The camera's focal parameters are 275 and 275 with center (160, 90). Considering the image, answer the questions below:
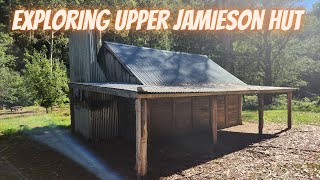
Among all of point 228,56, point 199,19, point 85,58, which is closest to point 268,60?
point 228,56

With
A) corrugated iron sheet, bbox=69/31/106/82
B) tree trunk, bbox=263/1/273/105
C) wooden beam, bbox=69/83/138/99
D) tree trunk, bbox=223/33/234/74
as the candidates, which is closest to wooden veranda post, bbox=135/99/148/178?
wooden beam, bbox=69/83/138/99

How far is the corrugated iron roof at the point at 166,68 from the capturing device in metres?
14.7

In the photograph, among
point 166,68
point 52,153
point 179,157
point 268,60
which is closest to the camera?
point 179,157

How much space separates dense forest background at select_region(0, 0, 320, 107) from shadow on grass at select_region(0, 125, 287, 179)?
10.0 meters

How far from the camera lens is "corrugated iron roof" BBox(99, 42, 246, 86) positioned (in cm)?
1469

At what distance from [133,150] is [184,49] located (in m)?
34.4

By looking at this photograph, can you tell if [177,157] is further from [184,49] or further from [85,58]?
[184,49]

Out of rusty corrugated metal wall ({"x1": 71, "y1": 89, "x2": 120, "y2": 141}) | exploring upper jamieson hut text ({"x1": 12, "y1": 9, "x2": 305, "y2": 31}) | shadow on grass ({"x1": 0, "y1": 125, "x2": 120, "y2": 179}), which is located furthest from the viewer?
exploring upper jamieson hut text ({"x1": 12, "y1": 9, "x2": 305, "y2": 31})

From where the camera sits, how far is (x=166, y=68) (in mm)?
16344

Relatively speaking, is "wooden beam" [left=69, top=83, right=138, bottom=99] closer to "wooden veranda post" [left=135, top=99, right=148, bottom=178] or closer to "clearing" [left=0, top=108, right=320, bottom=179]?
"wooden veranda post" [left=135, top=99, right=148, bottom=178]

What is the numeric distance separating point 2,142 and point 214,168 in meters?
12.2

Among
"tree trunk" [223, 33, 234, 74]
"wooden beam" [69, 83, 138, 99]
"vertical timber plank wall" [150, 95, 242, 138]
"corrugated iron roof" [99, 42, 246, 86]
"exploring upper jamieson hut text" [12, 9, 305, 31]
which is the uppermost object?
"exploring upper jamieson hut text" [12, 9, 305, 31]

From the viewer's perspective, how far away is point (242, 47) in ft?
126

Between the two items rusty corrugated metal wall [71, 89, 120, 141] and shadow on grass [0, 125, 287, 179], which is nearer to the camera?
shadow on grass [0, 125, 287, 179]
